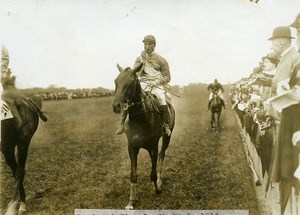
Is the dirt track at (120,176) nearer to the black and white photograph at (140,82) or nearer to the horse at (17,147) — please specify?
the black and white photograph at (140,82)

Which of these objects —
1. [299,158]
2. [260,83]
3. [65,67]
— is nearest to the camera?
[299,158]

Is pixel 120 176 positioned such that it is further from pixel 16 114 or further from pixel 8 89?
pixel 8 89

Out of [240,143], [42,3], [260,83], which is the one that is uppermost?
[42,3]

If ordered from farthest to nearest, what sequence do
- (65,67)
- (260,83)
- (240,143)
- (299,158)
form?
(240,143), (65,67), (260,83), (299,158)

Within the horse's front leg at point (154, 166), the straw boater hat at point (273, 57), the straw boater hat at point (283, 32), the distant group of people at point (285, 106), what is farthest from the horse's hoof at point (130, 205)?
the straw boater hat at point (283, 32)

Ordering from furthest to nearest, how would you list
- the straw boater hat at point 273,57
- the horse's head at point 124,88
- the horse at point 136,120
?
the straw boater hat at point 273,57 → the horse at point 136,120 → the horse's head at point 124,88

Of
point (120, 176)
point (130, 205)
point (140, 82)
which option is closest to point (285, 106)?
point (140, 82)

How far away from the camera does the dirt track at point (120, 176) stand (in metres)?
4.76

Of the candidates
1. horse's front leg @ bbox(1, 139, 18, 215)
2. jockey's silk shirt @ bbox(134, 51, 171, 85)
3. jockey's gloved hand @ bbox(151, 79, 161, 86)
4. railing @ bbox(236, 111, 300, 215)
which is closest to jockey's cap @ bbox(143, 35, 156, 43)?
jockey's silk shirt @ bbox(134, 51, 171, 85)

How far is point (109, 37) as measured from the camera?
5.17 m

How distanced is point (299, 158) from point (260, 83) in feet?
2.97

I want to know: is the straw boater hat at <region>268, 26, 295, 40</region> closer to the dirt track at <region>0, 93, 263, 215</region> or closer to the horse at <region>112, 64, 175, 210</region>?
the horse at <region>112, 64, 175, 210</region>

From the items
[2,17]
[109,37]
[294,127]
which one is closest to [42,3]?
[2,17]

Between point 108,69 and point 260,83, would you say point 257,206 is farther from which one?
point 108,69
